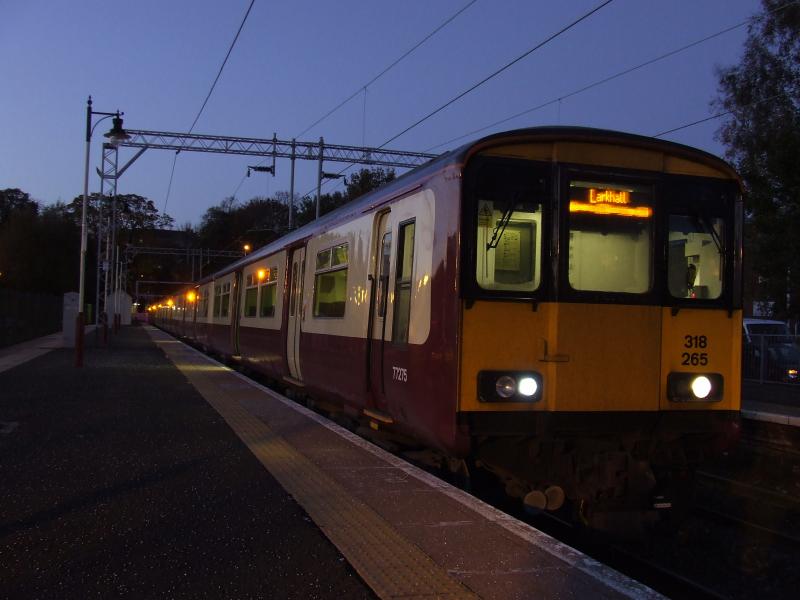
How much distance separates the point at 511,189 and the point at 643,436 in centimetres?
205

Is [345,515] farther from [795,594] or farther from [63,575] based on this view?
[795,594]

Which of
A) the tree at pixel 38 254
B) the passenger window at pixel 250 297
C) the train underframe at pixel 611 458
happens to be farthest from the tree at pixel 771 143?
the tree at pixel 38 254

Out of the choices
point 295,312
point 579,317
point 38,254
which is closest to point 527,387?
point 579,317

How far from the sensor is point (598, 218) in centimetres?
579

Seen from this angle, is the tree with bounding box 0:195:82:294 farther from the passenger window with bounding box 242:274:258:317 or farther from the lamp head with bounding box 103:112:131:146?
the passenger window with bounding box 242:274:258:317

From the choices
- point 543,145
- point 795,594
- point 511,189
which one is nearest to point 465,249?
point 511,189

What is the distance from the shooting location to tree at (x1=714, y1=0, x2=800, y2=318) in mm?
20562

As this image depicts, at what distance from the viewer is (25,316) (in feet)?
102

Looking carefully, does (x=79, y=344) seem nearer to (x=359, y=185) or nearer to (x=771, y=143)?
(x=771, y=143)

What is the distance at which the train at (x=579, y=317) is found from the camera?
5473 millimetres

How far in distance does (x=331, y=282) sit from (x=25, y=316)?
2576cm

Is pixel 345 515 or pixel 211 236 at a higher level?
pixel 211 236

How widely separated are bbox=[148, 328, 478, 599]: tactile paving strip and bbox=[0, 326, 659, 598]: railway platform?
16mm

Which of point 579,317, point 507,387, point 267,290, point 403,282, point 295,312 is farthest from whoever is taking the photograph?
point 267,290
